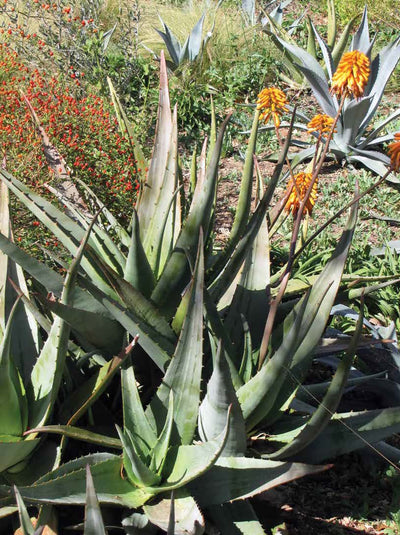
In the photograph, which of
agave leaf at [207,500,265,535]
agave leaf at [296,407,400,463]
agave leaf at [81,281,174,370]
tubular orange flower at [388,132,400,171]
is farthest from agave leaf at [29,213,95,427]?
tubular orange flower at [388,132,400,171]

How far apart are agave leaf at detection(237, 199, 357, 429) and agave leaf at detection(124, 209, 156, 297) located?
1.67 feet

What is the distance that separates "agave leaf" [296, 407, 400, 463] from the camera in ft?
6.87

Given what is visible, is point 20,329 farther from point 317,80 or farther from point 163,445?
point 317,80

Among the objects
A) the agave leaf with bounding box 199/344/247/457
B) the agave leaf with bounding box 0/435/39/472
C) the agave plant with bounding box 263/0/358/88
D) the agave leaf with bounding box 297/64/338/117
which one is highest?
the agave plant with bounding box 263/0/358/88

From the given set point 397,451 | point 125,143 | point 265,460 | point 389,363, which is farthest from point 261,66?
point 265,460

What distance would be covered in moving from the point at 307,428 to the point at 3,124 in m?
3.16

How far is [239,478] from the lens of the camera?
189cm

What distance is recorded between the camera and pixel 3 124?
13.9 feet

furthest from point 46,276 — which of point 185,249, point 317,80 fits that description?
point 317,80

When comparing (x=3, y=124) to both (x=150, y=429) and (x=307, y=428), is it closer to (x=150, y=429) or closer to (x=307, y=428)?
(x=150, y=429)

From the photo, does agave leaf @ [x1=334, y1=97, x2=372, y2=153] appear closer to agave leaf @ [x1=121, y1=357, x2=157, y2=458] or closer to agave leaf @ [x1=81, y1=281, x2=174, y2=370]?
agave leaf @ [x1=81, y1=281, x2=174, y2=370]

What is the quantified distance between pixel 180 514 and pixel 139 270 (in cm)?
83

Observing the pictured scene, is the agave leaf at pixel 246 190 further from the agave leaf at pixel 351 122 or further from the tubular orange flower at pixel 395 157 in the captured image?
the agave leaf at pixel 351 122

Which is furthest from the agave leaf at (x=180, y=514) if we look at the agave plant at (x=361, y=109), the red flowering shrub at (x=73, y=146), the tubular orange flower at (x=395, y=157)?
the agave plant at (x=361, y=109)
